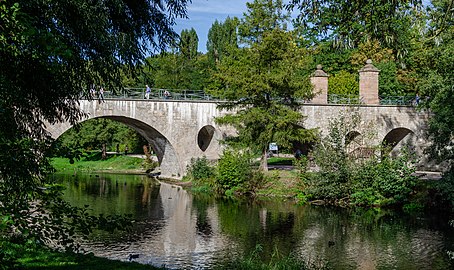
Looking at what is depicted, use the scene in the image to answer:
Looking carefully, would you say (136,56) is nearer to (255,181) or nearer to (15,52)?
(15,52)

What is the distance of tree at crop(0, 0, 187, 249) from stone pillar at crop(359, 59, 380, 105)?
79.9ft

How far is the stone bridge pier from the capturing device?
26.6 metres

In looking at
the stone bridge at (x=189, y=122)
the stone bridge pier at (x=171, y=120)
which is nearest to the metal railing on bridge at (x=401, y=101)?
the stone bridge at (x=189, y=122)

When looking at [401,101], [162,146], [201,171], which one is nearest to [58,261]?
[201,171]

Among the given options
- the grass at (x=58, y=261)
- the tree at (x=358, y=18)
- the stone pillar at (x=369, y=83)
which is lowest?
the grass at (x=58, y=261)

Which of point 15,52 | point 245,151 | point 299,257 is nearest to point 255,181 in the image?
point 245,151

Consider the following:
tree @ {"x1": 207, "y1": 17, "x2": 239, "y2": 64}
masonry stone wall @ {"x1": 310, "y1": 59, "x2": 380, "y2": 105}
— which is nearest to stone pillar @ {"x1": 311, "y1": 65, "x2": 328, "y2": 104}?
masonry stone wall @ {"x1": 310, "y1": 59, "x2": 380, "y2": 105}

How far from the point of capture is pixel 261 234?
50.5ft

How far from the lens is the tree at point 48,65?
4.84 metres

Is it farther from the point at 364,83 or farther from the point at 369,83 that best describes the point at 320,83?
the point at 369,83

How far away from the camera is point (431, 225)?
17.7 metres

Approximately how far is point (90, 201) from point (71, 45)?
15.0 metres

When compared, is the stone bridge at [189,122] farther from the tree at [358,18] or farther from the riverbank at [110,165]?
the tree at [358,18]

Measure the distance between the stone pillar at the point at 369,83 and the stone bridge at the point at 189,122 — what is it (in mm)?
509
